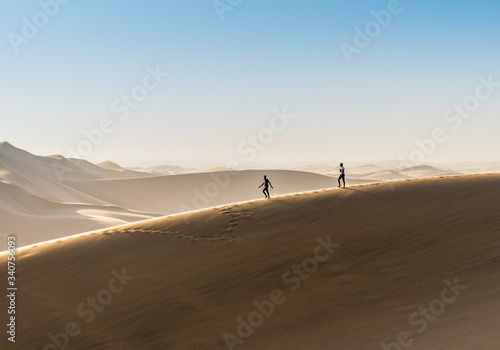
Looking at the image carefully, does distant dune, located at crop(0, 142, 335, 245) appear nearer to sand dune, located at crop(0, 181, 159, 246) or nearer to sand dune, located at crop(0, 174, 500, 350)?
sand dune, located at crop(0, 181, 159, 246)

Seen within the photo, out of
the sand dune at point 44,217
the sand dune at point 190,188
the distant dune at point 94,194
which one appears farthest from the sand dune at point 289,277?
the sand dune at point 190,188

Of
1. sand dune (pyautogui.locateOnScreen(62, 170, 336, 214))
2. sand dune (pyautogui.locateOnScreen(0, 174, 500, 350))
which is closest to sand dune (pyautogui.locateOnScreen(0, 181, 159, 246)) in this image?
sand dune (pyautogui.locateOnScreen(0, 174, 500, 350))

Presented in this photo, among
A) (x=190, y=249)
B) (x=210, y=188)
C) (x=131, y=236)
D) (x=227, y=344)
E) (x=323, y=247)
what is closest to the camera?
(x=227, y=344)

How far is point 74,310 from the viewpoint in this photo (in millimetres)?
9352

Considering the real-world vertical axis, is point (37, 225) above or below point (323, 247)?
above

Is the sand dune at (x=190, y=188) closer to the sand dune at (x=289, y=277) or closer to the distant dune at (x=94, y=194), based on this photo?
the distant dune at (x=94, y=194)

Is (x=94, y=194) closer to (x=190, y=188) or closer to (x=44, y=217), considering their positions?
(x=190, y=188)

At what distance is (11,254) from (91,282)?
153 inches

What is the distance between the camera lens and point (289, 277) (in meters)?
9.18

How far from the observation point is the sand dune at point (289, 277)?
7.44 m

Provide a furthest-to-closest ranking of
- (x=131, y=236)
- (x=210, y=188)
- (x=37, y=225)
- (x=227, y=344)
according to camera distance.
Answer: (x=210, y=188), (x=37, y=225), (x=131, y=236), (x=227, y=344)

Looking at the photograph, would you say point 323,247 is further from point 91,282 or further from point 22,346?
point 22,346

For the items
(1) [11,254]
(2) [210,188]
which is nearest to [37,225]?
(1) [11,254]

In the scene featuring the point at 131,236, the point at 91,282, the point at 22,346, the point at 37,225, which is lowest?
the point at 22,346
